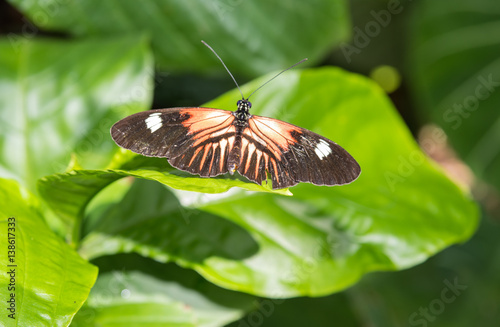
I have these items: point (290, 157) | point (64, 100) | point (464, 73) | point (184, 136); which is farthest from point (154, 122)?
point (464, 73)

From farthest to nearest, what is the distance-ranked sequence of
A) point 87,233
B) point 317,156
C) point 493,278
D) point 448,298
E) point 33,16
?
point 493,278 < point 448,298 < point 33,16 < point 87,233 < point 317,156

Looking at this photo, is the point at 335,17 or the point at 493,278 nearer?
the point at 335,17

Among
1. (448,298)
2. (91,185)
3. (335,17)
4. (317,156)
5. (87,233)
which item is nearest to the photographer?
(91,185)

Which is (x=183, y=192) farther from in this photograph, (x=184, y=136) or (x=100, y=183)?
(x=100, y=183)

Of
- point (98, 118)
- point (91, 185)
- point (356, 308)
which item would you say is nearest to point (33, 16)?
point (98, 118)

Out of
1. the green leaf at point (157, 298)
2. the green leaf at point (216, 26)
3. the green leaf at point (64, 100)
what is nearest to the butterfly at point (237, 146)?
the green leaf at point (64, 100)

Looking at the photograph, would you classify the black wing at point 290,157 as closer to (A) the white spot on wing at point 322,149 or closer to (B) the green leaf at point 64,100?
(A) the white spot on wing at point 322,149

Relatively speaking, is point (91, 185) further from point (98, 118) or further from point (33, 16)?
point (33, 16)
